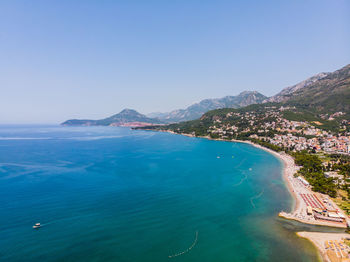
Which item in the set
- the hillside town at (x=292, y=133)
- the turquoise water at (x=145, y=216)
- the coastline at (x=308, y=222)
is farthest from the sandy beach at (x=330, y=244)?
the hillside town at (x=292, y=133)

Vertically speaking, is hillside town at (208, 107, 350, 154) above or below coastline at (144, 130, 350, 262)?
A: above

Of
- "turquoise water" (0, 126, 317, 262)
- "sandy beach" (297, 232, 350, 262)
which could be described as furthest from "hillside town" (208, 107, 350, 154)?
"sandy beach" (297, 232, 350, 262)

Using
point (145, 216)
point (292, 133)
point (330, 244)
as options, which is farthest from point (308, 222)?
point (292, 133)

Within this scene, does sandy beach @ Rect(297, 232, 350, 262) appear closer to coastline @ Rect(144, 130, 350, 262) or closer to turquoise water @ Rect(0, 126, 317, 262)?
coastline @ Rect(144, 130, 350, 262)

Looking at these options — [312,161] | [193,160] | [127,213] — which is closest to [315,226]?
[127,213]

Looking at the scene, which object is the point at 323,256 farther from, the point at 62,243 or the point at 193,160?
the point at 193,160

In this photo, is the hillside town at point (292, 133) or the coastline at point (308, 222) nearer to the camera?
the coastline at point (308, 222)

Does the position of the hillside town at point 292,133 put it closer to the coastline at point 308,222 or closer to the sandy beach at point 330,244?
the coastline at point 308,222

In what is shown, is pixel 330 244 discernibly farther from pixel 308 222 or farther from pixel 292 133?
pixel 292 133
